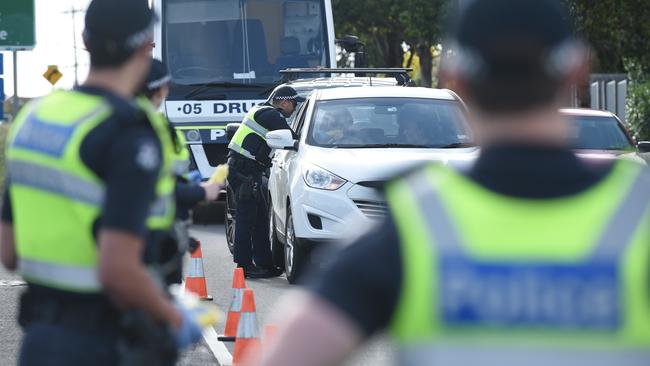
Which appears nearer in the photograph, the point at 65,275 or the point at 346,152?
the point at 65,275

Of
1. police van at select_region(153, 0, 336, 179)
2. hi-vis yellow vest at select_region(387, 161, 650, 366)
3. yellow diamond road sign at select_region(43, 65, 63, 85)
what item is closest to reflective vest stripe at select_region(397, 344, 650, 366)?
hi-vis yellow vest at select_region(387, 161, 650, 366)

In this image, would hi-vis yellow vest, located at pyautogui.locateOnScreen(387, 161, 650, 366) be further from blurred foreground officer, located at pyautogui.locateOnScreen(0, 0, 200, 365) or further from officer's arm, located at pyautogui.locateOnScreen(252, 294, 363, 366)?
blurred foreground officer, located at pyautogui.locateOnScreen(0, 0, 200, 365)

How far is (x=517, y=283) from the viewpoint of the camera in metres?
2.23

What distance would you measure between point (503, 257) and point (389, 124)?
10497 millimetres

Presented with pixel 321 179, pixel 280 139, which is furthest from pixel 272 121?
pixel 321 179

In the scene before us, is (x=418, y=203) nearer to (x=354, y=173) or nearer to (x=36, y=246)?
(x=36, y=246)

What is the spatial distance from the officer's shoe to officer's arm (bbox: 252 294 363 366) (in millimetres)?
10889

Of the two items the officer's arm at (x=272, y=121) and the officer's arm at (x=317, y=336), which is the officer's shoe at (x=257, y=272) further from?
the officer's arm at (x=317, y=336)

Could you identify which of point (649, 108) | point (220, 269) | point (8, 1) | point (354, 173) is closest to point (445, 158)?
point (354, 173)

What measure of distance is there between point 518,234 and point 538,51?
11.1 inches

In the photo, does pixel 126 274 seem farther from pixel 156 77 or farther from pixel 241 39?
pixel 241 39

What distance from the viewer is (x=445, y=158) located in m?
11.9

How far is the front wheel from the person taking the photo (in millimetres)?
12156

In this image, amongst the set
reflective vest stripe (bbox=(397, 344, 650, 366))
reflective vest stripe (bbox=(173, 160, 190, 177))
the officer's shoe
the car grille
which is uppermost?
reflective vest stripe (bbox=(397, 344, 650, 366))
